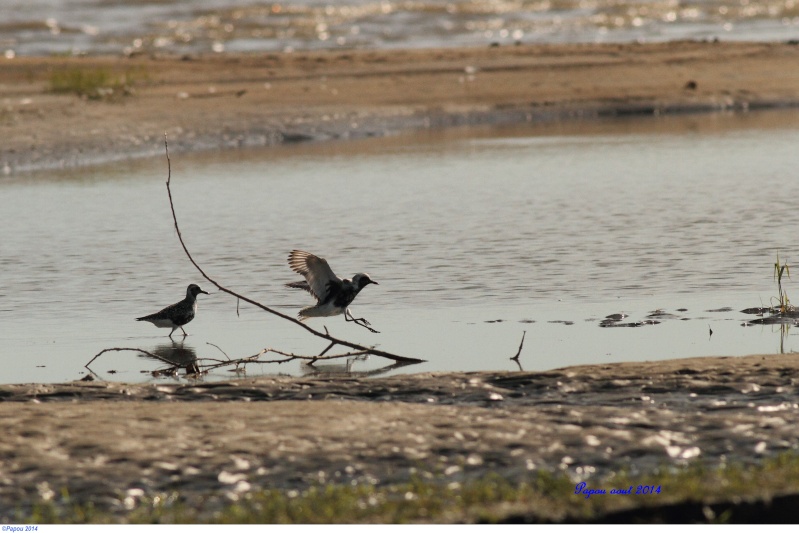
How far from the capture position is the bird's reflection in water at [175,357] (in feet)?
30.7

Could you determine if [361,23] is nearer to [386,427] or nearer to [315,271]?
[315,271]

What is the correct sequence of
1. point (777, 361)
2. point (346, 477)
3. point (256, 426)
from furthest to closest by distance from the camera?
point (777, 361)
point (256, 426)
point (346, 477)

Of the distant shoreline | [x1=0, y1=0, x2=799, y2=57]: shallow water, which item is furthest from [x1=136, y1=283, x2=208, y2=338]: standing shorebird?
[x1=0, y1=0, x2=799, y2=57]: shallow water

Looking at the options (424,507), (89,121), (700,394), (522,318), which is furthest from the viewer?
(89,121)

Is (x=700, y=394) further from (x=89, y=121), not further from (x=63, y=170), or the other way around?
(x=89, y=121)

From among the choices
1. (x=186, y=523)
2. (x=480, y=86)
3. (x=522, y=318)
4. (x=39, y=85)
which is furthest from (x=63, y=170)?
(x=186, y=523)

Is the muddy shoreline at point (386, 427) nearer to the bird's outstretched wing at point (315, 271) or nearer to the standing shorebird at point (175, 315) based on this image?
the bird's outstretched wing at point (315, 271)

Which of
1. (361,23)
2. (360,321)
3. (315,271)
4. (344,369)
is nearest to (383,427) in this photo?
(344,369)

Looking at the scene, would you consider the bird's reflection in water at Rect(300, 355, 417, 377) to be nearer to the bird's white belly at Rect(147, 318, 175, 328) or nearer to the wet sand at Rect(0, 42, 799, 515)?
the wet sand at Rect(0, 42, 799, 515)

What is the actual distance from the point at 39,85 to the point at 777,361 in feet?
78.6

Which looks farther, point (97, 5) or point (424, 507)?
point (97, 5)

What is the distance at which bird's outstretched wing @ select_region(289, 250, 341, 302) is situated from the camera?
409 inches

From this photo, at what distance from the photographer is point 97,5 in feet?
186

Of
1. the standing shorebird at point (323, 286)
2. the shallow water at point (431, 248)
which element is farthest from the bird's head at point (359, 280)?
the shallow water at point (431, 248)
